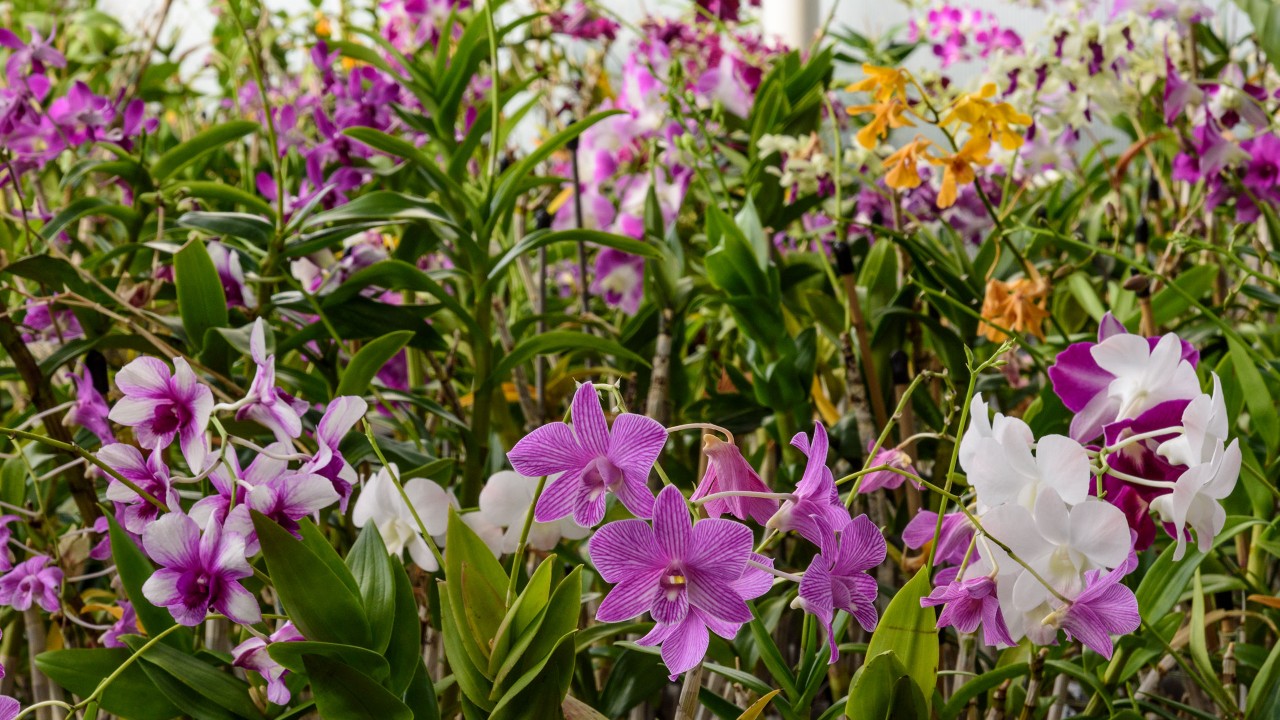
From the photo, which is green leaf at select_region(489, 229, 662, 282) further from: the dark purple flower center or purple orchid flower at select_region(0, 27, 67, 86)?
purple orchid flower at select_region(0, 27, 67, 86)

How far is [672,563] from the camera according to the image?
350 mm

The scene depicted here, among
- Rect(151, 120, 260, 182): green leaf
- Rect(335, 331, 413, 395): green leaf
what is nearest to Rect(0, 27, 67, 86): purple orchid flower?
Rect(151, 120, 260, 182): green leaf

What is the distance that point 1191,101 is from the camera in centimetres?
97

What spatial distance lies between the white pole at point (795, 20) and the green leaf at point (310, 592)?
1.91m

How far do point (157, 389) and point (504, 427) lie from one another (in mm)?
384

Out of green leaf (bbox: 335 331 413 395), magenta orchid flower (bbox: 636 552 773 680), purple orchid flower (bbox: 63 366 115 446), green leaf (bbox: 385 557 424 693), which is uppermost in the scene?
magenta orchid flower (bbox: 636 552 773 680)

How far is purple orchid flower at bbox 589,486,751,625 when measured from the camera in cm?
34

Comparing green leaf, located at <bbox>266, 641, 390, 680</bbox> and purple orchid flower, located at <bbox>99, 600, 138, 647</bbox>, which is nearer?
green leaf, located at <bbox>266, 641, 390, 680</bbox>

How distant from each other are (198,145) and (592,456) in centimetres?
62

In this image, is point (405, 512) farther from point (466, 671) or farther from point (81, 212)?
point (81, 212)

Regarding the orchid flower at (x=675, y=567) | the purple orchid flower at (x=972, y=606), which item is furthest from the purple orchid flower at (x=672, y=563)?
the purple orchid flower at (x=972, y=606)

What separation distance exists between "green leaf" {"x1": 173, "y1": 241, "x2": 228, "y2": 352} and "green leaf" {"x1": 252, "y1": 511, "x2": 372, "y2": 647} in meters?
0.28

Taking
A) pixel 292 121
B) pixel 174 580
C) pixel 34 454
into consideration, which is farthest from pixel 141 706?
pixel 292 121

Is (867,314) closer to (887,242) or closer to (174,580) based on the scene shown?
(887,242)
